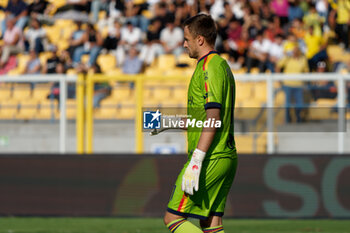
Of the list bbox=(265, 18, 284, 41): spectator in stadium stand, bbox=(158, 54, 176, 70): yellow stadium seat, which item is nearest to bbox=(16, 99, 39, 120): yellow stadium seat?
bbox=(158, 54, 176, 70): yellow stadium seat

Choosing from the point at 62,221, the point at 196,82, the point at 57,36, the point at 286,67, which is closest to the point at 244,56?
the point at 286,67

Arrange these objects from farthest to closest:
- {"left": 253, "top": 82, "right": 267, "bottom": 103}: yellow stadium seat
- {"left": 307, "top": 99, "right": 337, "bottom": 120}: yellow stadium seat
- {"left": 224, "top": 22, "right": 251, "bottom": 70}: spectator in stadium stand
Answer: {"left": 224, "top": 22, "right": 251, "bottom": 70}: spectator in stadium stand < {"left": 253, "top": 82, "right": 267, "bottom": 103}: yellow stadium seat < {"left": 307, "top": 99, "right": 337, "bottom": 120}: yellow stadium seat

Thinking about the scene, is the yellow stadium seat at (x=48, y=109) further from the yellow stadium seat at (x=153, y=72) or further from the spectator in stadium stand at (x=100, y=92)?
the yellow stadium seat at (x=153, y=72)

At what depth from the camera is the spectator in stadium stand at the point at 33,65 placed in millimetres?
14691

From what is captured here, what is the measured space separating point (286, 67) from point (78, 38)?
5.52 metres

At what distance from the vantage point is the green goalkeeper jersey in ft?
16.4

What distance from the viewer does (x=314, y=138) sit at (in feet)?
34.9

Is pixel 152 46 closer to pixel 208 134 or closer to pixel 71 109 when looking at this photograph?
pixel 71 109

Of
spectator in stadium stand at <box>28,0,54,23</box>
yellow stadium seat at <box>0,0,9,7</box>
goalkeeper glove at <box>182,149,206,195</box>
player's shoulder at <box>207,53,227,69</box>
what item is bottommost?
goalkeeper glove at <box>182,149,206,195</box>

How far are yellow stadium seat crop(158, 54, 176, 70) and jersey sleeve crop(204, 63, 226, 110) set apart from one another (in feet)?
32.9

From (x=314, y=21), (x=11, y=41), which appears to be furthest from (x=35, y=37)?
(x=314, y=21)

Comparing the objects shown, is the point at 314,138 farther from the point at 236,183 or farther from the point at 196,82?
the point at 196,82

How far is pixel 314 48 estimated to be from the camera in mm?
Result: 15125

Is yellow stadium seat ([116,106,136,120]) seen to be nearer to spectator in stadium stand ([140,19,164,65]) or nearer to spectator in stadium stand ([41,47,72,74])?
spectator in stadium stand ([41,47,72,74])
